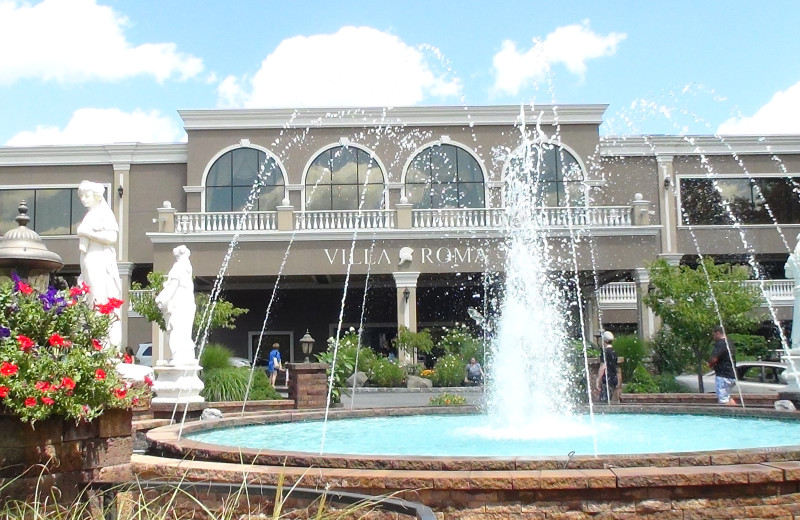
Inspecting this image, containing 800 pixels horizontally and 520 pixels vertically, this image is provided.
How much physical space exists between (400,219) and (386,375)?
5.82 m

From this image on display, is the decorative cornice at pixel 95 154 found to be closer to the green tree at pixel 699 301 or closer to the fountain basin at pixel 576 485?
the green tree at pixel 699 301

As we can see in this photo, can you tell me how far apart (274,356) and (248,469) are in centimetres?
1947

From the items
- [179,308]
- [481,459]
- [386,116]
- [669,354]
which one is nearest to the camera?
[481,459]

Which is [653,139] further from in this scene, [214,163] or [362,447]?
[362,447]

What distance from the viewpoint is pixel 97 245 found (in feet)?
32.4

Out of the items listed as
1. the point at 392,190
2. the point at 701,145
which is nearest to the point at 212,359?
the point at 392,190

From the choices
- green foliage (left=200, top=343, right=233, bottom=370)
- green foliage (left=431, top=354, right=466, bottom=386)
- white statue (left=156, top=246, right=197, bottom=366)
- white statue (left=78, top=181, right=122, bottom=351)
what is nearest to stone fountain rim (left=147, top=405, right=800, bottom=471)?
white statue (left=78, top=181, right=122, bottom=351)

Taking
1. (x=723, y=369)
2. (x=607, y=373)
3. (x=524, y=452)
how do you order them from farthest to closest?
(x=607, y=373), (x=723, y=369), (x=524, y=452)

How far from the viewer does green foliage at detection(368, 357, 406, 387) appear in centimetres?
2405

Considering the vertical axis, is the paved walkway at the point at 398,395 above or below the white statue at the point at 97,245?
below

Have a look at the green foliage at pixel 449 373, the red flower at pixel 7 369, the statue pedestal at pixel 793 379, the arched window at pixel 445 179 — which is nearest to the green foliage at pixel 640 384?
the green foliage at pixel 449 373

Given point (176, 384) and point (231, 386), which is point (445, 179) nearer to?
point (231, 386)

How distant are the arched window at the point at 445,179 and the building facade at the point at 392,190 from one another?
6 cm

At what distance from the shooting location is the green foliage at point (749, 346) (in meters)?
27.2
